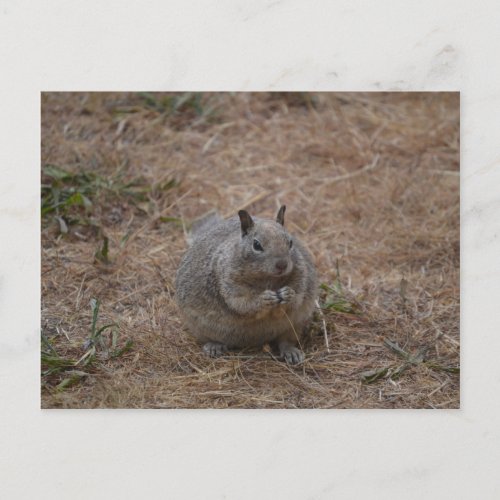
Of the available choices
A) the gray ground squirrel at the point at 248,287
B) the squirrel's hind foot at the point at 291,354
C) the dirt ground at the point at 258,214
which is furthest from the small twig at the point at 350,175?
the squirrel's hind foot at the point at 291,354

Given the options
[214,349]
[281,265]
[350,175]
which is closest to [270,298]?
[281,265]

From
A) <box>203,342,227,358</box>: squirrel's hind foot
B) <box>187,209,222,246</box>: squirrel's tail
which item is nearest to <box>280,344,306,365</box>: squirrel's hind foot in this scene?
<box>203,342,227,358</box>: squirrel's hind foot

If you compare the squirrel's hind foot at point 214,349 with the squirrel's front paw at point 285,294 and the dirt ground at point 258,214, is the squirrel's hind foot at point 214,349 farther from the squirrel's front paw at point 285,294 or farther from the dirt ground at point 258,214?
the squirrel's front paw at point 285,294

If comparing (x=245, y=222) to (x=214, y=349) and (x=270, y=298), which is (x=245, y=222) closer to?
(x=270, y=298)

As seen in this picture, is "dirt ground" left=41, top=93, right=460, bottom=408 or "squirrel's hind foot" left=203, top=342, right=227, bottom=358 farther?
"squirrel's hind foot" left=203, top=342, right=227, bottom=358

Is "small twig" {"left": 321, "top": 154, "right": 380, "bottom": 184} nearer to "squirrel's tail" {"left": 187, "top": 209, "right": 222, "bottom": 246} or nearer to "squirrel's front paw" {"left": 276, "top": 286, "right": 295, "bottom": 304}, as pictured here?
"squirrel's tail" {"left": 187, "top": 209, "right": 222, "bottom": 246}
